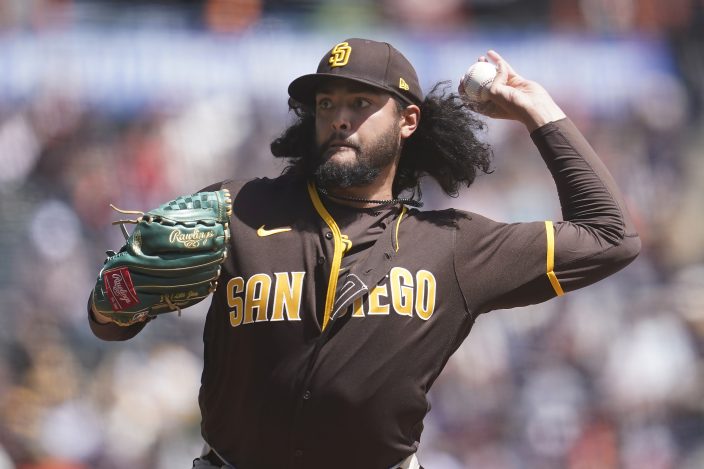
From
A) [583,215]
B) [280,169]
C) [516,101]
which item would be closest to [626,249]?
[583,215]

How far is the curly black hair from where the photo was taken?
134 inches

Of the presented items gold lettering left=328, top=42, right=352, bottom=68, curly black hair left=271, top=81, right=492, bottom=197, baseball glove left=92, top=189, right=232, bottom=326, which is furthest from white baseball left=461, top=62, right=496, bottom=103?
A: baseball glove left=92, top=189, right=232, bottom=326

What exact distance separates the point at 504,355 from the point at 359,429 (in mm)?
3871

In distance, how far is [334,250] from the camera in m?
2.93

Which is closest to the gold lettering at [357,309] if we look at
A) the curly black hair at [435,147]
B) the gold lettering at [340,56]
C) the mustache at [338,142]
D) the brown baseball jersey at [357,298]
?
→ the brown baseball jersey at [357,298]

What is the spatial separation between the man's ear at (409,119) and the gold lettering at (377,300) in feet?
2.12

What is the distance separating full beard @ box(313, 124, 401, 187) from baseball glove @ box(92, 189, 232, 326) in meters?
0.42

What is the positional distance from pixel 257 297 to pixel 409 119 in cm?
86

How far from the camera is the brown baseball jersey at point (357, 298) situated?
2.79 meters

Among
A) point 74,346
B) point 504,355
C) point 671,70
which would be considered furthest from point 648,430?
point 74,346

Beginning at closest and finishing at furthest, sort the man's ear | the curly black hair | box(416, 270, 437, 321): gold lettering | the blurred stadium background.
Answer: box(416, 270, 437, 321): gold lettering
the man's ear
the curly black hair
the blurred stadium background

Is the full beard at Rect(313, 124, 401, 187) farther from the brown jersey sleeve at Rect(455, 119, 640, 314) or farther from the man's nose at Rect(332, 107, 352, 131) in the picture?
the brown jersey sleeve at Rect(455, 119, 640, 314)

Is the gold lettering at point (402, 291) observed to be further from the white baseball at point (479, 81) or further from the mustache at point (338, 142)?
the white baseball at point (479, 81)

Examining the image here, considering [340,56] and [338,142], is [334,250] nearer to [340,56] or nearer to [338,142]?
[338,142]
